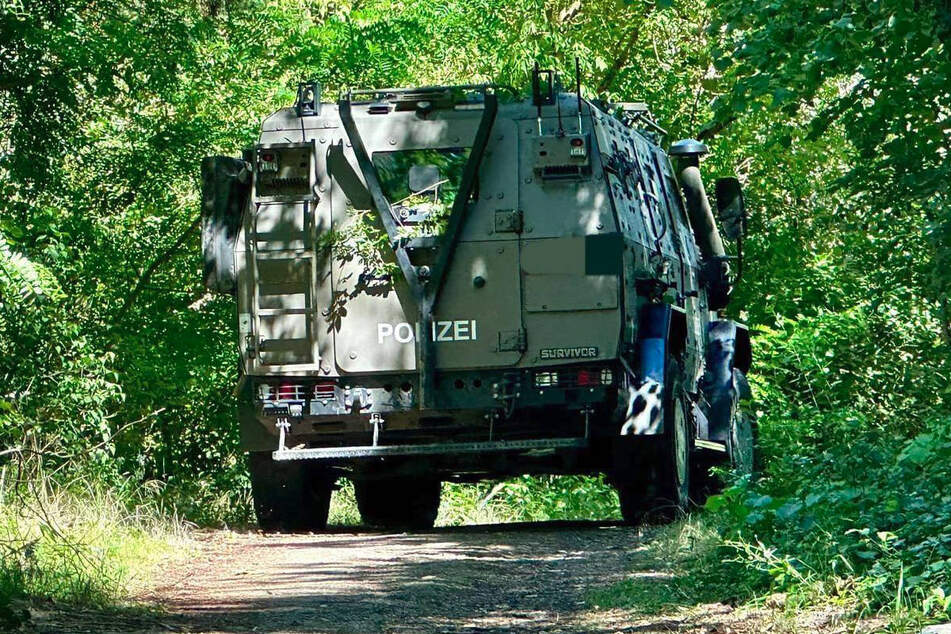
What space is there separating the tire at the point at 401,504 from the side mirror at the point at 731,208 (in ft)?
10.2

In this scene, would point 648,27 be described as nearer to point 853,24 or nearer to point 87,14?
point 87,14

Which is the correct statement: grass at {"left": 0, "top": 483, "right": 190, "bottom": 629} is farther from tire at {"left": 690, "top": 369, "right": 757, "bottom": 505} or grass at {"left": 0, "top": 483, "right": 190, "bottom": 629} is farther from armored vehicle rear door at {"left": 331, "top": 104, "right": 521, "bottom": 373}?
tire at {"left": 690, "top": 369, "right": 757, "bottom": 505}

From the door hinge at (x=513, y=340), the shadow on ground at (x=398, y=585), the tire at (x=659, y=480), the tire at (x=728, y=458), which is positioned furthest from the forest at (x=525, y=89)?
the door hinge at (x=513, y=340)

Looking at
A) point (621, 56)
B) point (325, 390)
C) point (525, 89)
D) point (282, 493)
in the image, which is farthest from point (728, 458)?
point (621, 56)

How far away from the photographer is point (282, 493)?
11.9m

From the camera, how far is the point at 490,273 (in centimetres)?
1106

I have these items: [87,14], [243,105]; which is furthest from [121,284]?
[87,14]

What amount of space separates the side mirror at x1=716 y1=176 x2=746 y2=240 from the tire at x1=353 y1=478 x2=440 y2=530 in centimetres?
310

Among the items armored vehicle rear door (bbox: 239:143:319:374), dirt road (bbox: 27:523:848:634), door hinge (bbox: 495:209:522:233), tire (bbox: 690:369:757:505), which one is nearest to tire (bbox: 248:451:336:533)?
dirt road (bbox: 27:523:848:634)

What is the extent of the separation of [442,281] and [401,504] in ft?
11.3

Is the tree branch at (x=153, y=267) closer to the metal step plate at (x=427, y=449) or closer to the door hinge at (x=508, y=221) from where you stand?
the metal step plate at (x=427, y=449)

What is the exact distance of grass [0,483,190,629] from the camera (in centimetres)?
761

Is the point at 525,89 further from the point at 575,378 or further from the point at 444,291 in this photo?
the point at 575,378

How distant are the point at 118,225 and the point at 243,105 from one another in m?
1.64
